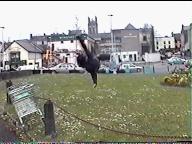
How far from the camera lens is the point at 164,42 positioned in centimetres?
16962

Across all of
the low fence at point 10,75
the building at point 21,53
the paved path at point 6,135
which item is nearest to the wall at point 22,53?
the building at point 21,53

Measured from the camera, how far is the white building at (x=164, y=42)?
552ft

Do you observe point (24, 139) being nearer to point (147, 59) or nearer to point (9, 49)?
point (9, 49)

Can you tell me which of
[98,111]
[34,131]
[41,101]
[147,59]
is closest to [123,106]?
[98,111]

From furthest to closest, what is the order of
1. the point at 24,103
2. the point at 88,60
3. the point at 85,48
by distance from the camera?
the point at 24,103, the point at 88,60, the point at 85,48

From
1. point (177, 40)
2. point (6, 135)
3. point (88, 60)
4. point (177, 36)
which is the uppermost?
point (177, 36)

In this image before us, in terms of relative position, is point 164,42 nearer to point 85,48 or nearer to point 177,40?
A: point 177,40

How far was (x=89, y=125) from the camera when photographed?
15.2 meters

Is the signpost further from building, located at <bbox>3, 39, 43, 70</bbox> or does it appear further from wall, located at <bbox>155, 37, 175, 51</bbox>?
wall, located at <bbox>155, 37, 175, 51</bbox>

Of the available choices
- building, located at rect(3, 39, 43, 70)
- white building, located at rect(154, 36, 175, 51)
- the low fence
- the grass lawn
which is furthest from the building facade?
the grass lawn

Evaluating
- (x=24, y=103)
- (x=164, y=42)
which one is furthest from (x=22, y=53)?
(x=24, y=103)

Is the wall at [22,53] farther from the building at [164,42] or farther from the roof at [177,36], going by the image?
the roof at [177,36]

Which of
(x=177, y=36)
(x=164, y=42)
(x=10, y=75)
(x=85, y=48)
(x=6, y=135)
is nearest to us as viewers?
(x=85, y=48)

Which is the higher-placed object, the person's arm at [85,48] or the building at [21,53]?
the building at [21,53]
